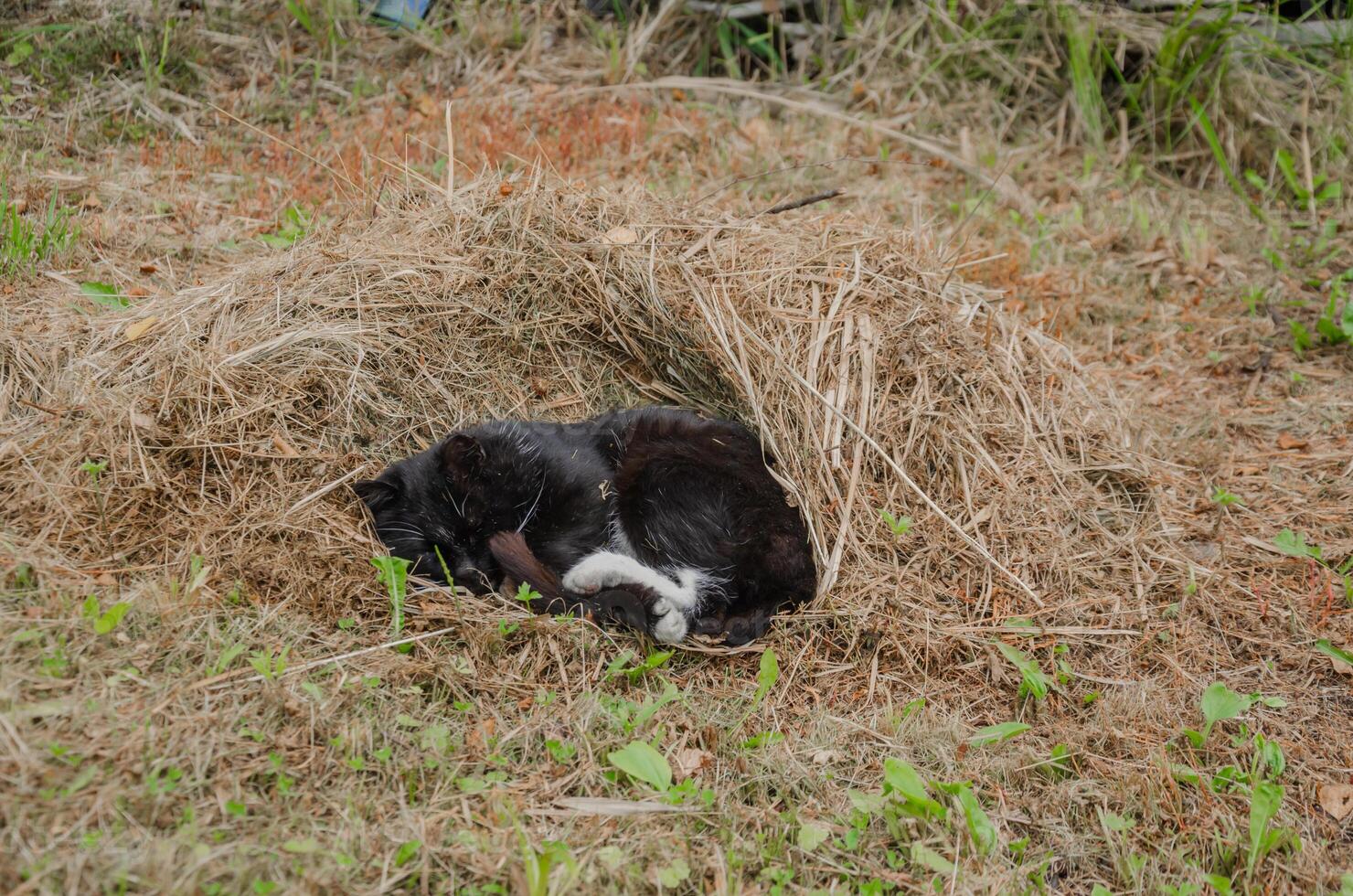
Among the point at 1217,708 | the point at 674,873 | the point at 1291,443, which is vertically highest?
the point at 674,873

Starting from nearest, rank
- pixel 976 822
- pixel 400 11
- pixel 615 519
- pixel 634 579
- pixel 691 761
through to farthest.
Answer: pixel 976 822, pixel 691 761, pixel 634 579, pixel 615 519, pixel 400 11

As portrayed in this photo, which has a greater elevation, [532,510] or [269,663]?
[269,663]

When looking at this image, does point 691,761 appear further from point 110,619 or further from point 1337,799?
point 1337,799

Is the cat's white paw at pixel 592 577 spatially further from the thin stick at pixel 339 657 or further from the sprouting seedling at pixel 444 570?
the thin stick at pixel 339 657

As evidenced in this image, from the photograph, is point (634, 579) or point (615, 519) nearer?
point (634, 579)

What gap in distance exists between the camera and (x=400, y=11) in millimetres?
6488

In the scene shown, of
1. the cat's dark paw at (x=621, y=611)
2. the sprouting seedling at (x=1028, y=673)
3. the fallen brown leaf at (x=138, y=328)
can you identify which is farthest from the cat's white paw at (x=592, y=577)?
the fallen brown leaf at (x=138, y=328)

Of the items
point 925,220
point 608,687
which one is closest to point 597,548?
point 608,687

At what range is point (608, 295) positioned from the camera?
3885mm

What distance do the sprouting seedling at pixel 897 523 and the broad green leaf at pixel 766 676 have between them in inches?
27.6

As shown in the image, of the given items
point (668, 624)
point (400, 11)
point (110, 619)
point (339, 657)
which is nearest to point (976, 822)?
point (668, 624)

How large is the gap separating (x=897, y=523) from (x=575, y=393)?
4.78 ft

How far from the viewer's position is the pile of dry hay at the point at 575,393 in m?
3.00

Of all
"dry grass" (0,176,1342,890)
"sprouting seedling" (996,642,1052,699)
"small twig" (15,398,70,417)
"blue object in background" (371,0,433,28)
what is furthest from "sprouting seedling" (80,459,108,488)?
"blue object in background" (371,0,433,28)
